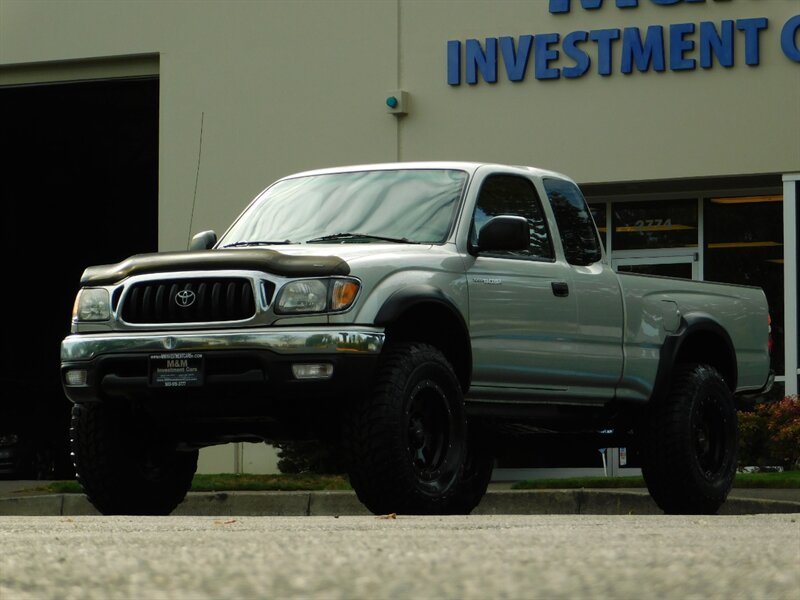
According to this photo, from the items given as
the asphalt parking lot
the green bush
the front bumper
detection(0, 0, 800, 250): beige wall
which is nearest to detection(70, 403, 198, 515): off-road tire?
the front bumper

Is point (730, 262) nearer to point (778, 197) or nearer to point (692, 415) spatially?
point (778, 197)

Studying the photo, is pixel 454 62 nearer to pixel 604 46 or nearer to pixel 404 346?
pixel 604 46

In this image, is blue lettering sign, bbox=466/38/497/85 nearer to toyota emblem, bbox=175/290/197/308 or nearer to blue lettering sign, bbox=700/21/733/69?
blue lettering sign, bbox=700/21/733/69

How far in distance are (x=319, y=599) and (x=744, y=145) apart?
15751 mm

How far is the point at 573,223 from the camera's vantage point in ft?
33.4

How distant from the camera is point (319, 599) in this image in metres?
3.03

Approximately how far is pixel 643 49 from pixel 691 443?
9.19 m

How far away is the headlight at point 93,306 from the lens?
8.53 meters

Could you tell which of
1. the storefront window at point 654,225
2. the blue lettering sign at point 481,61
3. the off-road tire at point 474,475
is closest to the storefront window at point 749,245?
the storefront window at point 654,225

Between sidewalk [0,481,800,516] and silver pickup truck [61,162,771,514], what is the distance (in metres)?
1.70

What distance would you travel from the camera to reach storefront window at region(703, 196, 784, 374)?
18.7m

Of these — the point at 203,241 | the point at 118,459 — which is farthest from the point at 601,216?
the point at 118,459

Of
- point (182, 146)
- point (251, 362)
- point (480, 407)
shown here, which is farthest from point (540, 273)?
point (182, 146)

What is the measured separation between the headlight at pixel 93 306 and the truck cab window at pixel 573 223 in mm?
2877
